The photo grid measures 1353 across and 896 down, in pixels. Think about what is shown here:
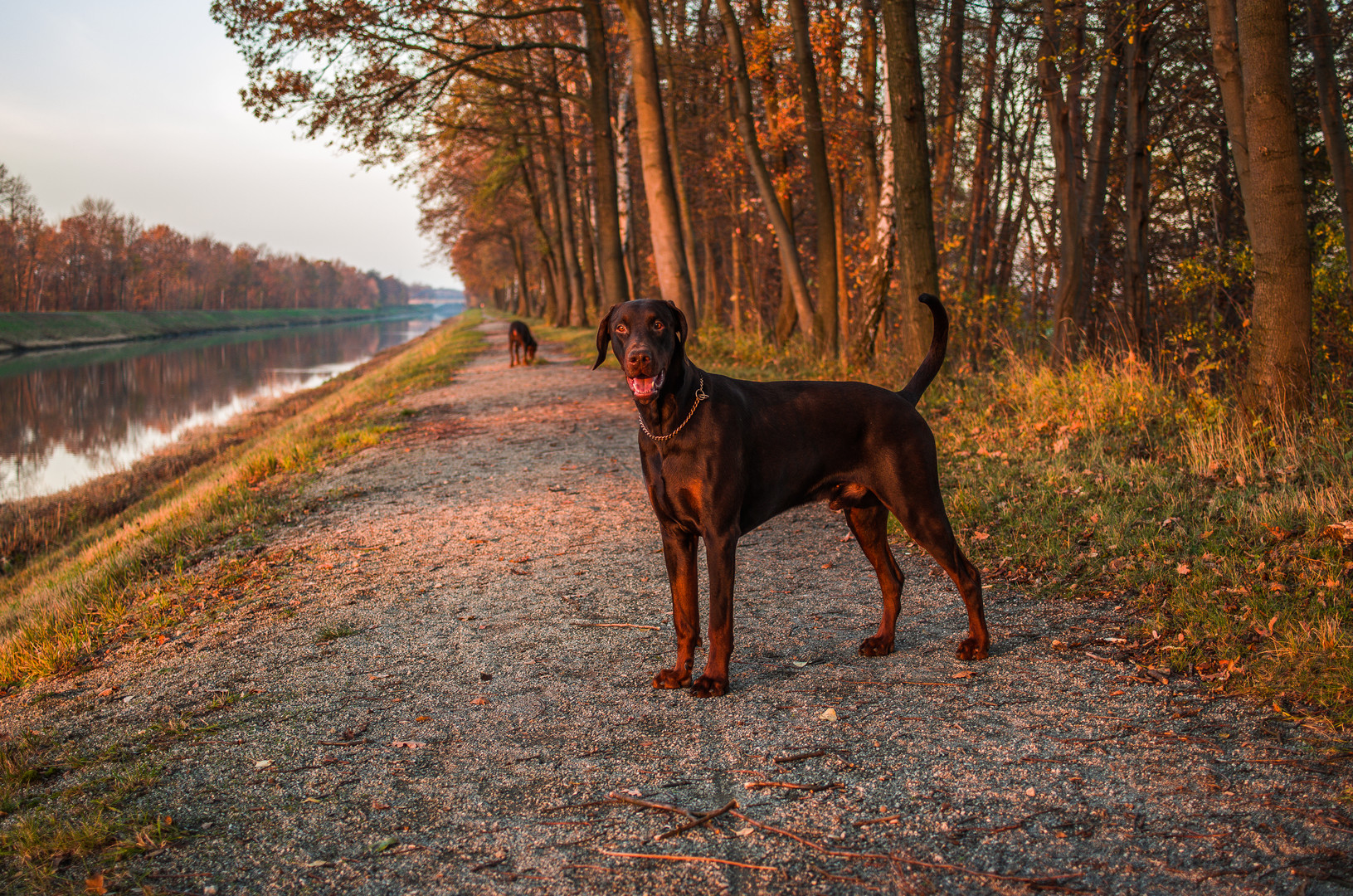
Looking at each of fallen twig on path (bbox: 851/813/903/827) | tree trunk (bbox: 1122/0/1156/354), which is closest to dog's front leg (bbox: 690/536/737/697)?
fallen twig on path (bbox: 851/813/903/827)

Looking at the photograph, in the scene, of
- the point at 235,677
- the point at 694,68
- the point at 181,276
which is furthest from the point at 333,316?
the point at 235,677

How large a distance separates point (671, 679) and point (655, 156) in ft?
39.6

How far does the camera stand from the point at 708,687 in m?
3.58

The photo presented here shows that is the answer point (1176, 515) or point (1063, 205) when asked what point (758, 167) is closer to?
point (1063, 205)

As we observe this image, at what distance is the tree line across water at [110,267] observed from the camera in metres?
55.5

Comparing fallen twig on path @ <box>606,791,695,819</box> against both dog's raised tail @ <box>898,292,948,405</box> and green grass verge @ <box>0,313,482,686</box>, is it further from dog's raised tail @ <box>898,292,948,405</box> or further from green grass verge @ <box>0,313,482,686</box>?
green grass verge @ <box>0,313,482,686</box>

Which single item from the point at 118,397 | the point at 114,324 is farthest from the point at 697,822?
the point at 114,324

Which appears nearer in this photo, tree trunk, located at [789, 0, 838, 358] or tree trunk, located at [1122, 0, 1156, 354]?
tree trunk, located at [1122, 0, 1156, 354]

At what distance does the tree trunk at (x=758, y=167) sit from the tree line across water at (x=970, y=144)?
41 mm

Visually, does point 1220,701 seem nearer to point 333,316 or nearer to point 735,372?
point 735,372

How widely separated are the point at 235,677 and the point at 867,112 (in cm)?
1230

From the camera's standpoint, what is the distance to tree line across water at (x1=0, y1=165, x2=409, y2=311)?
2185 inches

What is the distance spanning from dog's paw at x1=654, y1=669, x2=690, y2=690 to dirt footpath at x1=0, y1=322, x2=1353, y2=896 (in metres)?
0.05

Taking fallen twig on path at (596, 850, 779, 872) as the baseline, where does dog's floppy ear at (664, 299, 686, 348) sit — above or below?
above
